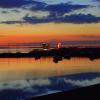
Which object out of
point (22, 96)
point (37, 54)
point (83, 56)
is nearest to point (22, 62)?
point (37, 54)

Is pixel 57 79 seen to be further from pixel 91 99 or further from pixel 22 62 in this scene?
pixel 22 62

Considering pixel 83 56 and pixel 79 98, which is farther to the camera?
pixel 83 56

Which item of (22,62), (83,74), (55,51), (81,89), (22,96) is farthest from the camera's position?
(55,51)

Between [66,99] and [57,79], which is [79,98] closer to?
[66,99]

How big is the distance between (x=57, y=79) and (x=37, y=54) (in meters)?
7.66

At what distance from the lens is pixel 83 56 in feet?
54.4

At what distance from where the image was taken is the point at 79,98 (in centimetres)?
448

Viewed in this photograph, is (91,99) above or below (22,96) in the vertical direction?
above

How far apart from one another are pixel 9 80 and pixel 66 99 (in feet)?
15.9

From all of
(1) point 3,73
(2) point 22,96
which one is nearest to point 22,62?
(1) point 3,73

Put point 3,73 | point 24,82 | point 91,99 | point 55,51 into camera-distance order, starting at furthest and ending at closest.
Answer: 1. point 55,51
2. point 3,73
3. point 24,82
4. point 91,99

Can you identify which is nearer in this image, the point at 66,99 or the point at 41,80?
the point at 66,99

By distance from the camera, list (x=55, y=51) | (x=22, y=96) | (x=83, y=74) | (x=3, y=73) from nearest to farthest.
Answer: (x=22, y=96)
(x=83, y=74)
(x=3, y=73)
(x=55, y=51)

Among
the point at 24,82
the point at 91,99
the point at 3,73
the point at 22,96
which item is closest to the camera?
the point at 91,99
